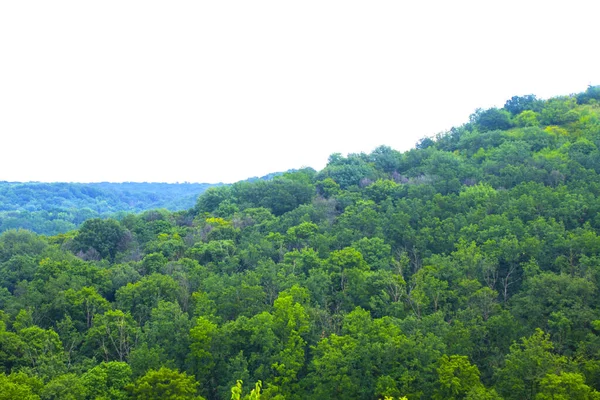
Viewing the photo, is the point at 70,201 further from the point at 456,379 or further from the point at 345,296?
the point at 456,379

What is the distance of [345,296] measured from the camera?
98.8 ft

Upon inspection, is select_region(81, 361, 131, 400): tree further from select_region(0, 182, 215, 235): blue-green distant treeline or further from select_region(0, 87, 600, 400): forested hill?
select_region(0, 182, 215, 235): blue-green distant treeline

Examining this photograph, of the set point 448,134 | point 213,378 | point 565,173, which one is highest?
point 448,134

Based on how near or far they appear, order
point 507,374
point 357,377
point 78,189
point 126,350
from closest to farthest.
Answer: point 507,374 < point 357,377 < point 126,350 < point 78,189

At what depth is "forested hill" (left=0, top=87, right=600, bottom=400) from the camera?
21719 millimetres

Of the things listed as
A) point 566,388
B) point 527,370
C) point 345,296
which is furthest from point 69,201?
point 566,388

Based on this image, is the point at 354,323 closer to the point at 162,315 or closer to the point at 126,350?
the point at 162,315

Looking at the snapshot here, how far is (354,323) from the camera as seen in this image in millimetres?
25031

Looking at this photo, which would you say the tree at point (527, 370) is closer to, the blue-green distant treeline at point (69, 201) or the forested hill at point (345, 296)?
the forested hill at point (345, 296)

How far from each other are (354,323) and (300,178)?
1199 inches

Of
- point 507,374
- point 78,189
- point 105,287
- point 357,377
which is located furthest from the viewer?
point 78,189

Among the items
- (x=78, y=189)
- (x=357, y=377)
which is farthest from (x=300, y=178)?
(x=78, y=189)

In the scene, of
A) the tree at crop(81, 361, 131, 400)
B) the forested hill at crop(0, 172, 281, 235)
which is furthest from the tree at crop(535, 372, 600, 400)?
the forested hill at crop(0, 172, 281, 235)

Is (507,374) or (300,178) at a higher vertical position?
(300,178)
